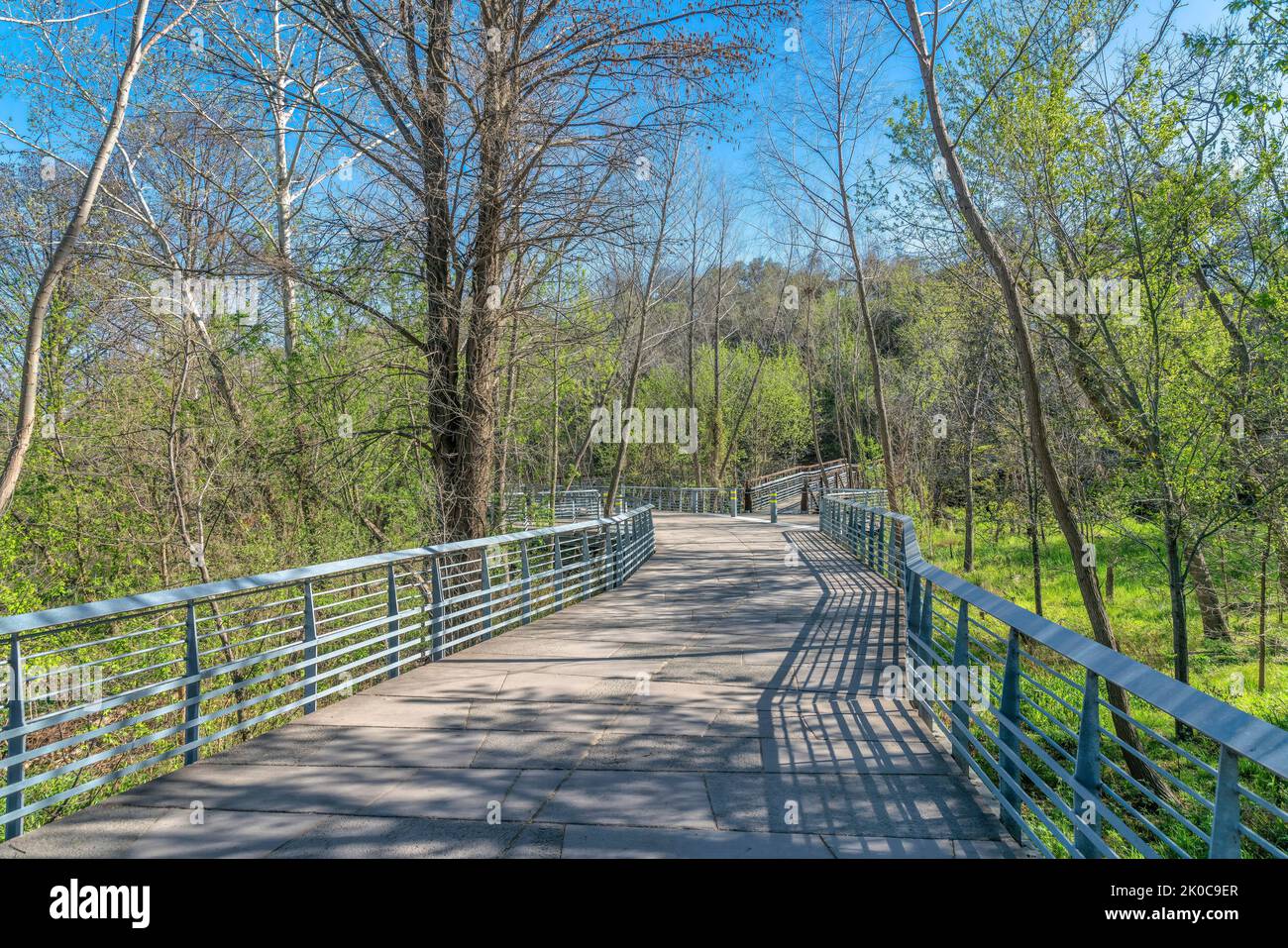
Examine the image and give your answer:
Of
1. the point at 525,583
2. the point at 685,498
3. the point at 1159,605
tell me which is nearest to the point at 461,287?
the point at 525,583

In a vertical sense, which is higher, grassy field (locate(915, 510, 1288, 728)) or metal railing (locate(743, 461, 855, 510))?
metal railing (locate(743, 461, 855, 510))

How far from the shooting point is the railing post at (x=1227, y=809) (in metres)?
2.47

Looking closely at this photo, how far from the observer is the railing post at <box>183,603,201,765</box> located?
5.34 metres

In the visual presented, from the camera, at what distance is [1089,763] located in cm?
359

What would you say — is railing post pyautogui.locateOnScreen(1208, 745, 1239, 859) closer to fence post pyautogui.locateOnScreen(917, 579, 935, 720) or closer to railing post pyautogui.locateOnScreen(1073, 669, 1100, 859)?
railing post pyautogui.locateOnScreen(1073, 669, 1100, 859)

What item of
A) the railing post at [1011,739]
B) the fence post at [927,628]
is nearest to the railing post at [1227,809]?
the railing post at [1011,739]

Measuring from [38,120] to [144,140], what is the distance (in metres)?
2.00

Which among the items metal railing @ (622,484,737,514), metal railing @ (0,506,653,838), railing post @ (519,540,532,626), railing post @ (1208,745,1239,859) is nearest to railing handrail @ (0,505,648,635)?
metal railing @ (0,506,653,838)

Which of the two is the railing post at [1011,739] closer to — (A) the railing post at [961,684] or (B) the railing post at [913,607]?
(A) the railing post at [961,684]

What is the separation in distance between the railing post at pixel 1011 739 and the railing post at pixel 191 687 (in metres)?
4.70

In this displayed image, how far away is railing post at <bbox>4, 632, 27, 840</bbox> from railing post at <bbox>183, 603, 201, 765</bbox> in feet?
3.60

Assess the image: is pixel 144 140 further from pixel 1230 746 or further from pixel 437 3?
pixel 1230 746

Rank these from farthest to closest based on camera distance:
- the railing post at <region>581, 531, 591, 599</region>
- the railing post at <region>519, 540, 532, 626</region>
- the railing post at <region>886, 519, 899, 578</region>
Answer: the railing post at <region>886, 519, 899, 578</region>
the railing post at <region>581, 531, 591, 599</region>
the railing post at <region>519, 540, 532, 626</region>

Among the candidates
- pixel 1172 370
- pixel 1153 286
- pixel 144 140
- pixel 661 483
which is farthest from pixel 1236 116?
pixel 661 483
